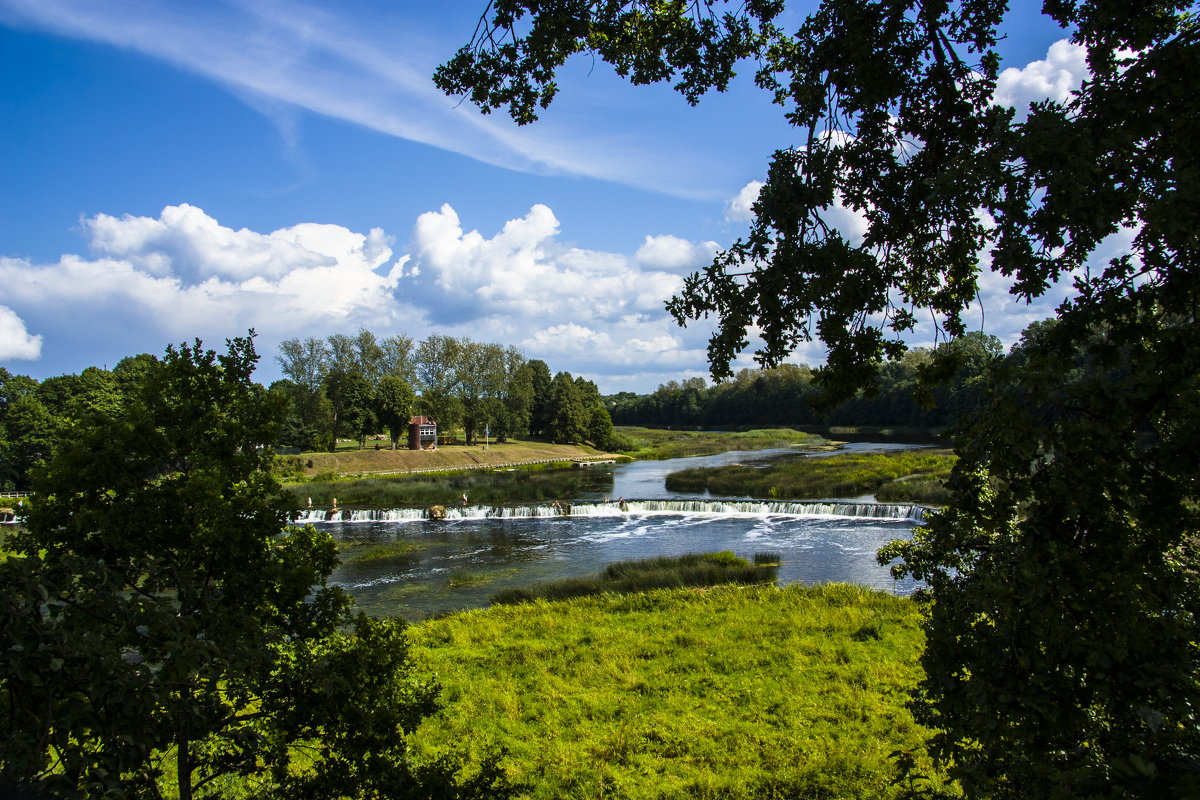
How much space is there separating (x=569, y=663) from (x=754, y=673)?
11.7ft

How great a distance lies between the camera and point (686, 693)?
440 inches

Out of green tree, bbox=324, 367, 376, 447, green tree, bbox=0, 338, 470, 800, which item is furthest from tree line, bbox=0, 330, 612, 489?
green tree, bbox=0, 338, 470, 800

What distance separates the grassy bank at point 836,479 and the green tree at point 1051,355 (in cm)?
3147

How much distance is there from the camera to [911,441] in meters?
74.6

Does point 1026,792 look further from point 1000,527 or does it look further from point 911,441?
point 911,441

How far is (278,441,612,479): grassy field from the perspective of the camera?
60.9 m

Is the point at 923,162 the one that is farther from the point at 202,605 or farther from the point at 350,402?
the point at 350,402

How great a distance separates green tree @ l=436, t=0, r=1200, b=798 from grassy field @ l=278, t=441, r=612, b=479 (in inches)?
2076

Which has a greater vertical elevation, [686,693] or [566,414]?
[566,414]

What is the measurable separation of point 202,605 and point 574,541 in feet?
82.9

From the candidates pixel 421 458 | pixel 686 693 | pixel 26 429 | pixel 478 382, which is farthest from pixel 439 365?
pixel 686 693

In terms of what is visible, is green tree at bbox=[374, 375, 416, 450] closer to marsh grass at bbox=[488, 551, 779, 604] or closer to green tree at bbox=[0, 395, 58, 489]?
green tree at bbox=[0, 395, 58, 489]

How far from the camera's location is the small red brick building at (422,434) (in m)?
72.5

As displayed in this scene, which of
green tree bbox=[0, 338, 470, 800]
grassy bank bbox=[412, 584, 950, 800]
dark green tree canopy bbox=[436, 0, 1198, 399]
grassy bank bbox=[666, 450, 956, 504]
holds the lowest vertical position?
grassy bank bbox=[412, 584, 950, 800]
